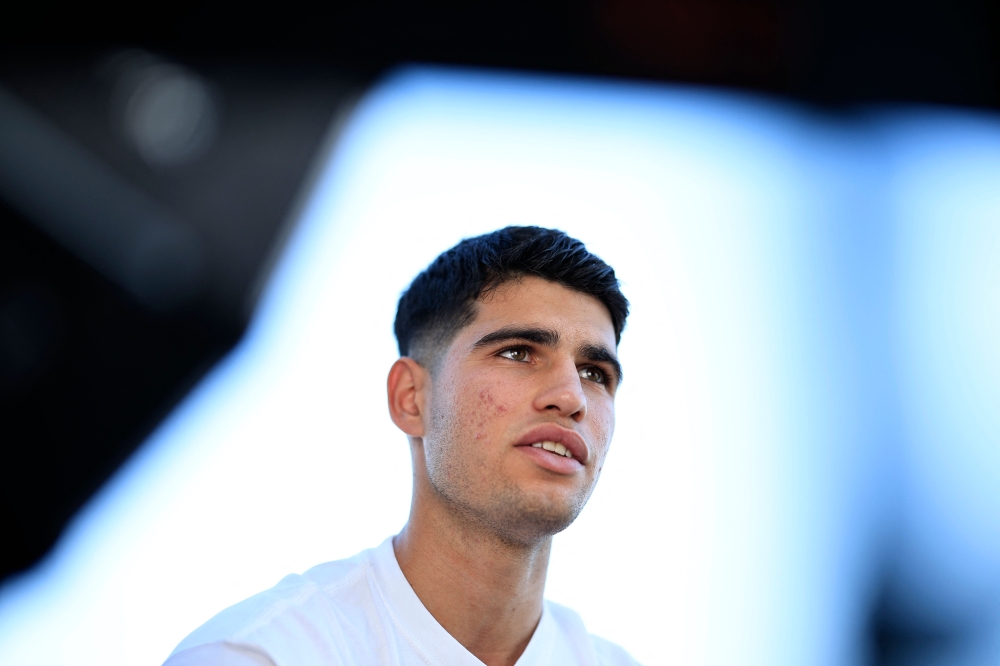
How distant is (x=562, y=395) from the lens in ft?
5.21

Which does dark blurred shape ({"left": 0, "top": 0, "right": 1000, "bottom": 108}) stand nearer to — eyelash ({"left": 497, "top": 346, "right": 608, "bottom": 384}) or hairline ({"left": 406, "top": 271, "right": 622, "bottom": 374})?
hairline ({"left": 406, "top": 271, "right": 622, "bottom": 374})

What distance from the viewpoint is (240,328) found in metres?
3.30

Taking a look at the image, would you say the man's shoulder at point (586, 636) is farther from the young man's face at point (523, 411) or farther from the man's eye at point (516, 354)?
the man's eye at point (516, 354)

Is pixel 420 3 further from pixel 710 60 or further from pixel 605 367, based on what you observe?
pixel 605 367

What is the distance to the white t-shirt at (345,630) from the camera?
1360 mm

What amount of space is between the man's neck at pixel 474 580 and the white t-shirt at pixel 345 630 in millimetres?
37

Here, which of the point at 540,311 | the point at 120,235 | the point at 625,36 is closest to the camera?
the point at 540,311

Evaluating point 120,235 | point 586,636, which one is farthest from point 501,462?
point 120,235

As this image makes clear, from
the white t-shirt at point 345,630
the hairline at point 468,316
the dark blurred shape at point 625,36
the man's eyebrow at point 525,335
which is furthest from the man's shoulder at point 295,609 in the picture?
the dark blurred shape at point 625,36

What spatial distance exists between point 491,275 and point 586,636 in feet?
3.04

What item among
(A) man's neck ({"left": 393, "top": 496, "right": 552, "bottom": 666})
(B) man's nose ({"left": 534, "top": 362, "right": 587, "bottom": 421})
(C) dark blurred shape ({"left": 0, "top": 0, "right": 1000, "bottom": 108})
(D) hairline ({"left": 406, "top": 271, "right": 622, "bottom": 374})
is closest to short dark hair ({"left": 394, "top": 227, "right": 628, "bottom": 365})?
(D) hairline ({"left": 406, "top": 271, "right": 622, "bottom": 374})

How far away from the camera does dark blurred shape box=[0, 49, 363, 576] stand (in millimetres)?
2939

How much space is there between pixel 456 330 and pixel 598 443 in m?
0.42

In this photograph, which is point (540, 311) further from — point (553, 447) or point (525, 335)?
point (553, 447)
